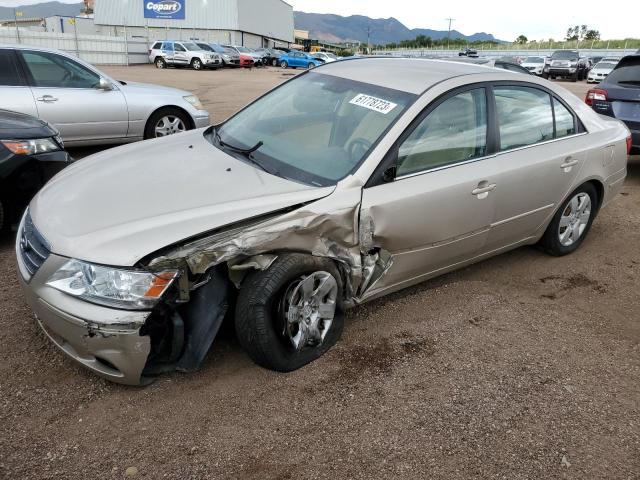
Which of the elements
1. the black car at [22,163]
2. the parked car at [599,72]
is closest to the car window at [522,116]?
the black car at [22,163]

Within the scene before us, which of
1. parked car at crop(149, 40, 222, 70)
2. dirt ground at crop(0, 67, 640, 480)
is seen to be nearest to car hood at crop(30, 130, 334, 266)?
dirt ground at crop(0, 67, 640, 480)

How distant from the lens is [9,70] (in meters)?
6.07

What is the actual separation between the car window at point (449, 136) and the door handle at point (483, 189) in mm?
201

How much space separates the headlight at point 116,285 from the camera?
237cm

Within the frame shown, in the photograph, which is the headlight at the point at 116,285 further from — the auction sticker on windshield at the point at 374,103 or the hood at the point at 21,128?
the hood at the point at 21,128

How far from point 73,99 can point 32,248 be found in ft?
14.5

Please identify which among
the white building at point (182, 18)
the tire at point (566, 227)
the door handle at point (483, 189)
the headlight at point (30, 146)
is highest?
the white building at point (182, 18)

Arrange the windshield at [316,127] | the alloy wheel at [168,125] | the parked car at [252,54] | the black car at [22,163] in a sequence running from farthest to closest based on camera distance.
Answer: the parked car at [252,54]
the alloy wheel at [168,125]
the black car at [22,163]
the windshield at [316,127]

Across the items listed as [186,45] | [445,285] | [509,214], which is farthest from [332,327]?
[186,45]

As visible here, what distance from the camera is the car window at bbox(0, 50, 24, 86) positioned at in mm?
6043

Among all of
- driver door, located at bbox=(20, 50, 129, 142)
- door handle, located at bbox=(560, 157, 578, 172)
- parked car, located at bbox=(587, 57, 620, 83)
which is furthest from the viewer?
parked car, located at bbox=(587, 57, 620, 83)

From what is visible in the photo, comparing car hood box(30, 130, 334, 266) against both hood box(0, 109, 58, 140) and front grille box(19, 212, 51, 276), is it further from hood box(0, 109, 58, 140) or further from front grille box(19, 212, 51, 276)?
hood box(0, 109, 58, 140)

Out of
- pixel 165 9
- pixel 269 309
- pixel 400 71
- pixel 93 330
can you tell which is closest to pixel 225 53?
pixel 165 9

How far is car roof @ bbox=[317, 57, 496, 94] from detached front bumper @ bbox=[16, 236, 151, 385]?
2142mm
